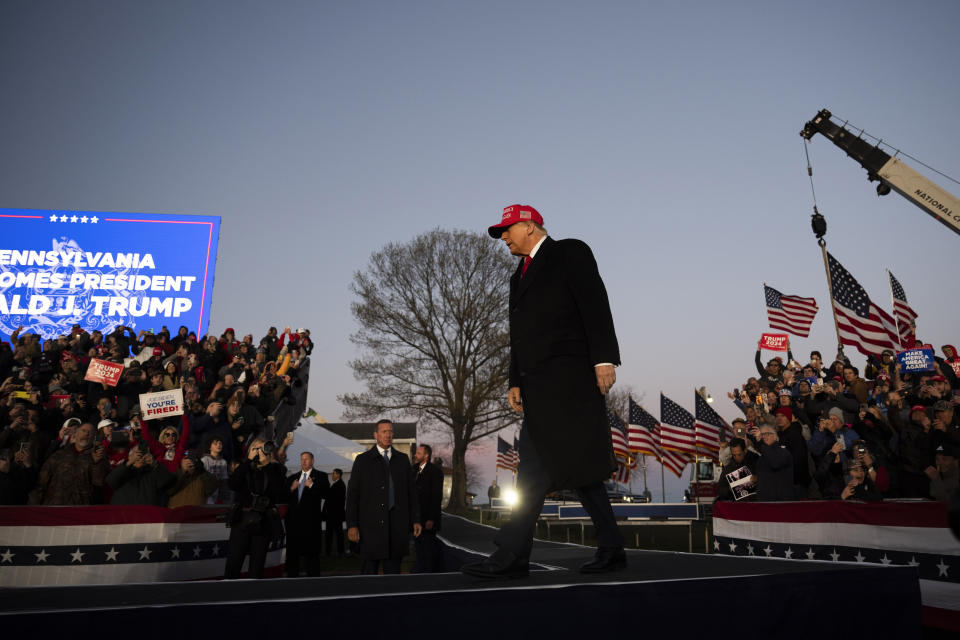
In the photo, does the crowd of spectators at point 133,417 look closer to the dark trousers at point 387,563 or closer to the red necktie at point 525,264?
the dark trousers at point 387,563

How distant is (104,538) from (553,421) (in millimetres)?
6590

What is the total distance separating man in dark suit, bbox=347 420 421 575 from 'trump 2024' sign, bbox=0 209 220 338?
50.4 ft

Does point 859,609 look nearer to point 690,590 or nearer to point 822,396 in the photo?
point 690,590

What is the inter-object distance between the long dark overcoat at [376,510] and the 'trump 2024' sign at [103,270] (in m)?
15.4

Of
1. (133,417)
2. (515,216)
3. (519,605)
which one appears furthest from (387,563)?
(133,417)

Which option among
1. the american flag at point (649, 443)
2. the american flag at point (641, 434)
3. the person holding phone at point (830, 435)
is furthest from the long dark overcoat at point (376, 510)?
the american flag at point (641, 434)

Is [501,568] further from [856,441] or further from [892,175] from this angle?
[892,175]

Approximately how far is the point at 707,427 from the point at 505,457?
41.7 ft

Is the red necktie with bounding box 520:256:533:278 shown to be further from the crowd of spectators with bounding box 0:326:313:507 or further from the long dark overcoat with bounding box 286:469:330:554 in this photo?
the long dark overcoat with bounding box 286:469:330:554

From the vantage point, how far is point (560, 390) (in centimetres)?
337

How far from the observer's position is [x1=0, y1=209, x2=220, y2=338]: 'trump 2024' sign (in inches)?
813

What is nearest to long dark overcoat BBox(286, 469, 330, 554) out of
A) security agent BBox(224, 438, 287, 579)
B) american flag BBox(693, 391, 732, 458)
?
→ security agent BBox(224, 438, 287, 579)

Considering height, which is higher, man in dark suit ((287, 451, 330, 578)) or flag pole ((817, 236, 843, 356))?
flag pole ((817, 236, 843, 356))

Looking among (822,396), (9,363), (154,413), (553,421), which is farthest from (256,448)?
(9,363)
